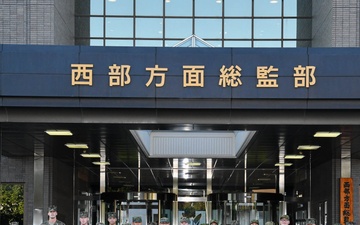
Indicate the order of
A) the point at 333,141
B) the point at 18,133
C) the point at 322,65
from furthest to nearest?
the point at 333,141
the point at 18,133
the point at 322,65

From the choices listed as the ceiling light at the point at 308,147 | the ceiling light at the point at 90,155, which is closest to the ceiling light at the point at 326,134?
the ceiling light at the point at 308,147

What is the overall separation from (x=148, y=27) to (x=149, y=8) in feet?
2.21

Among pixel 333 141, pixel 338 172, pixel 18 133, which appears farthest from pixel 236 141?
pixel 18 133

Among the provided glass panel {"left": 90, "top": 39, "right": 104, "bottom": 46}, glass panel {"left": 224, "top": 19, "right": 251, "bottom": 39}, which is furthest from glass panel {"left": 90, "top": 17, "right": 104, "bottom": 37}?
glass panel {"left": 224, "top": 19, "right": 251, "bottom": 39}

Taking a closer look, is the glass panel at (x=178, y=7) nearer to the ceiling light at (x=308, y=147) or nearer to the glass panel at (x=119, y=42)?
the glass panel at (x=119, y=42)

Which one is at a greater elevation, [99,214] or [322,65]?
[322,65]

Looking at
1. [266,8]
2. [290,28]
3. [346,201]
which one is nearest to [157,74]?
[346,201]

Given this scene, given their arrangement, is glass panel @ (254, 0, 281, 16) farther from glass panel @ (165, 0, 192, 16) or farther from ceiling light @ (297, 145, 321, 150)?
ceiling light @ (297, 145, 321, 150)

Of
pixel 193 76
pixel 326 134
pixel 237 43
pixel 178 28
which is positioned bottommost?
pixel 326 134

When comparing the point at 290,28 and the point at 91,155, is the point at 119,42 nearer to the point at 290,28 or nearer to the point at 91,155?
the point at 91,155

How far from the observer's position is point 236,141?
28.8m

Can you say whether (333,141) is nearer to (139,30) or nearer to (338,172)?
(338,172)

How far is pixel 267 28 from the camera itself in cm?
3216

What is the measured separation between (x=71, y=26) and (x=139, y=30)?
2560 millimetres
